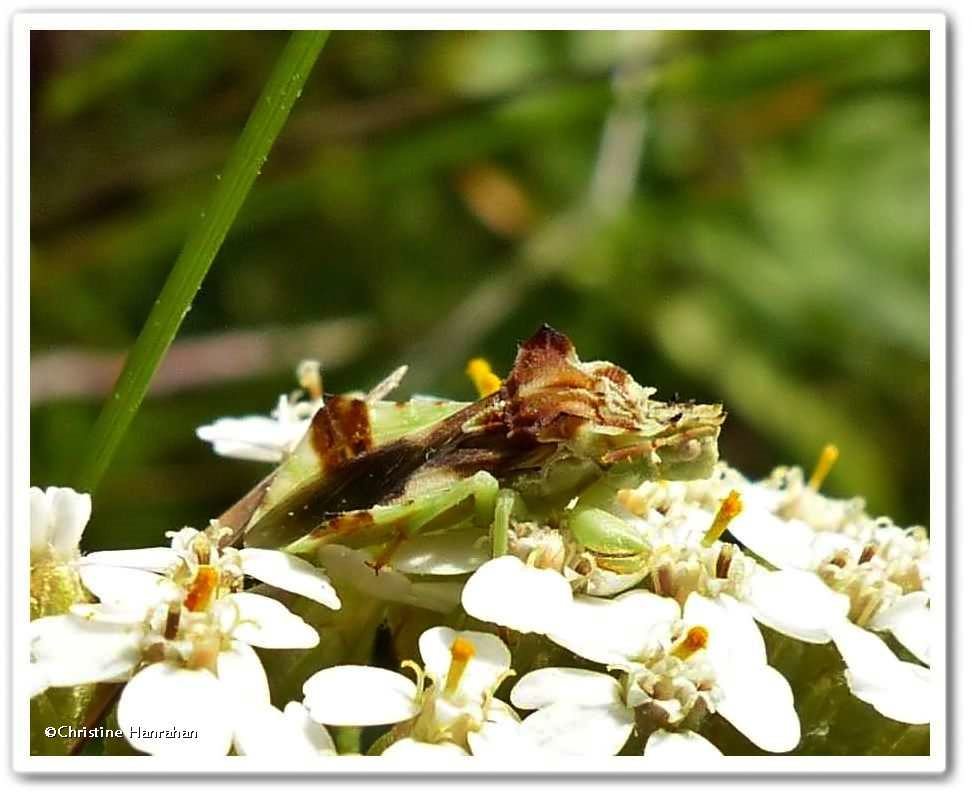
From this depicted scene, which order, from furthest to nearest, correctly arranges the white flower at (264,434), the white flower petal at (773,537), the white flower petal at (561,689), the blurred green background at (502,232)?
the blurred green background at (502,232) < the white flower at (264,434) < the white flower petal at (773,537) < the white flower petal at (561,689)

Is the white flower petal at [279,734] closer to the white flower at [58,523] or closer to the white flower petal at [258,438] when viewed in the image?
the white flower at [58,523]

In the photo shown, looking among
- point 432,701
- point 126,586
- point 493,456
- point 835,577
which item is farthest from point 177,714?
point 835,577

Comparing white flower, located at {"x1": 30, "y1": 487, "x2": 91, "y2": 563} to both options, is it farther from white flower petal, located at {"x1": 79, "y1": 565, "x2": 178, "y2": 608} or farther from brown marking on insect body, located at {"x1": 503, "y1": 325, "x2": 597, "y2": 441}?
brown marking on insect body, located at {"x1": 503, "y1": 325, "x2": 597, "y2": 441}

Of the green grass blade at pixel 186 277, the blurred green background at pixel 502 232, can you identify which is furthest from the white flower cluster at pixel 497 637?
the blurred green background at pixel 502 232

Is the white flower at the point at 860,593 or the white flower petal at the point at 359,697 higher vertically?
the white flower at the point at 860,593
